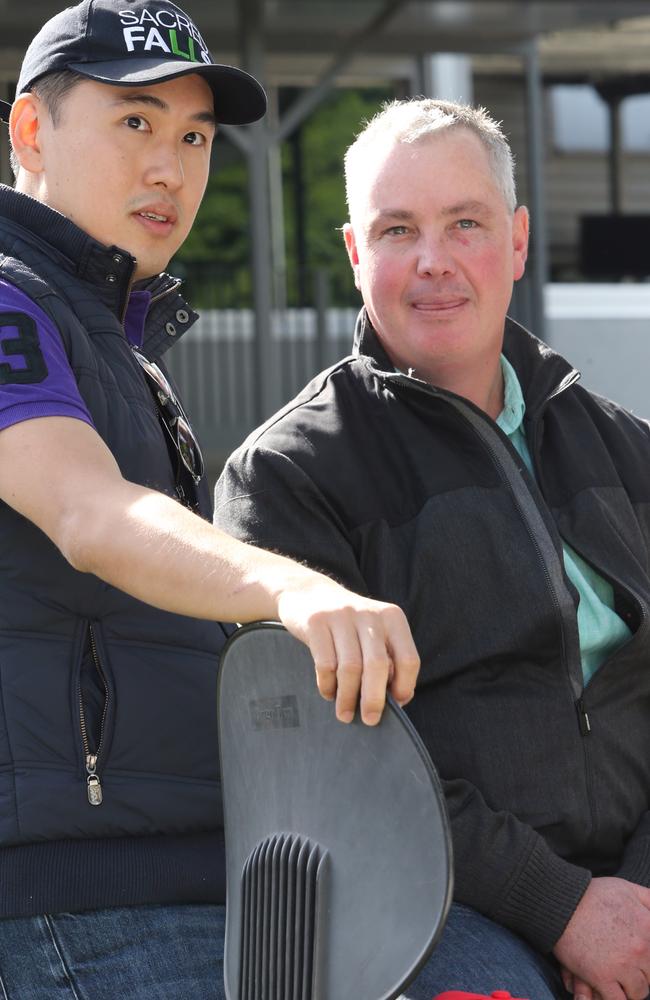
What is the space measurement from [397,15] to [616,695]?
29.0 feet

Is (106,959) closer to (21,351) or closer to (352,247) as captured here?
(21,351)

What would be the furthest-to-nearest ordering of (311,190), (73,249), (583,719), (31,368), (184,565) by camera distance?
(311,190) → (583,719) → (73,249) → (31,368) → (184,565)

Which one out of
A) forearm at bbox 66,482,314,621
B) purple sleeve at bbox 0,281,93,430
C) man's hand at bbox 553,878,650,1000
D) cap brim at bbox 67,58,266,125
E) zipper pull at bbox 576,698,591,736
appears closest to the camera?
forearm at bbox 66,482,314,621

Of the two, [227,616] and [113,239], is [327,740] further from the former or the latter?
[113,239]

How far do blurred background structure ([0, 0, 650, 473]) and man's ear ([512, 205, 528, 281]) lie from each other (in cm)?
723

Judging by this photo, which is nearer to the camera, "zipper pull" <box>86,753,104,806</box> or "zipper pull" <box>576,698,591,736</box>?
"zipper pull" <box>86,753,104,806</box>

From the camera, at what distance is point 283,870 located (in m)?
1.46

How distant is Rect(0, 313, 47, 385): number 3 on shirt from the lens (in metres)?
1.59

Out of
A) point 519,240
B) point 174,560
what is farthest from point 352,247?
point 174,560

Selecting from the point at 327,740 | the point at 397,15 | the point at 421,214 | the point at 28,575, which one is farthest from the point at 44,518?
the point at 397,15

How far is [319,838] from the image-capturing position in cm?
144

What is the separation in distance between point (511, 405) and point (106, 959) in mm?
1134

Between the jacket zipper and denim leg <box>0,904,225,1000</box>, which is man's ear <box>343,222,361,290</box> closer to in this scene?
the jacket zipper

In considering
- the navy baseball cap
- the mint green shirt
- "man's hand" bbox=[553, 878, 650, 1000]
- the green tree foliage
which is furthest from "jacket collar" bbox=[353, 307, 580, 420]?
the green tree foliage
